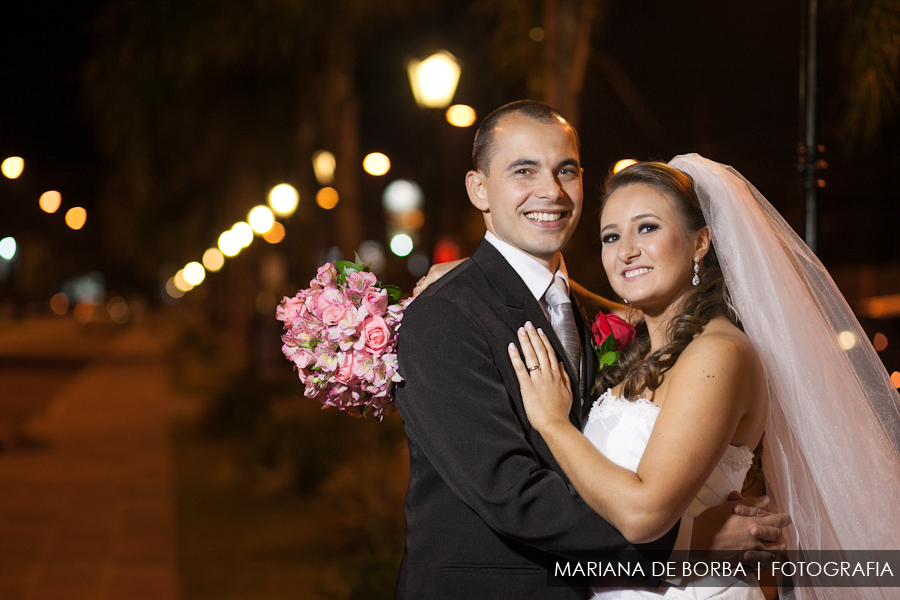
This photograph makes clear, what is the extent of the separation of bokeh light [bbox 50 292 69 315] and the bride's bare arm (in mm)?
102712

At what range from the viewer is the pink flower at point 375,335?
9.56ft

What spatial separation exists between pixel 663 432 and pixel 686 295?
2.46 feet

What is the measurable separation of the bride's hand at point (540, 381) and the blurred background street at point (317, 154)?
1103mm

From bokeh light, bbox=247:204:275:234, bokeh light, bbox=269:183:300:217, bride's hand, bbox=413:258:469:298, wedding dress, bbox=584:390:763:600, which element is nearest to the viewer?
wedding dress, bbox=584:390:763:600

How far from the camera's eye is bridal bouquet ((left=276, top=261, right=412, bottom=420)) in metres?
2.96

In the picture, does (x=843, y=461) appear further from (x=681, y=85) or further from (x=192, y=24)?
(x=192, y=24)

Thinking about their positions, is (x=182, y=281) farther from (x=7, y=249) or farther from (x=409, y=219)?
(x=7, y=249)

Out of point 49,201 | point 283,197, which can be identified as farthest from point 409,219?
point 49,201

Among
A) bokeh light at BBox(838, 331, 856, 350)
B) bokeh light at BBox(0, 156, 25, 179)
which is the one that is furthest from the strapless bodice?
bokeh light at BBox(0, 156, 25, 179)

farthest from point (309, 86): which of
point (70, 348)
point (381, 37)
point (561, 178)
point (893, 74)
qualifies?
point (70, 348)

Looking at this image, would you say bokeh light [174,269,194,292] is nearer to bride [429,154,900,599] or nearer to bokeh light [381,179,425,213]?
bokeh light [381,179,425,213]

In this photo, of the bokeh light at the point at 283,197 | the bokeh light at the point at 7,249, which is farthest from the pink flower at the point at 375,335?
the bokeh light at the point at 283,197

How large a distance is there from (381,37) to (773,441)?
8.66 m

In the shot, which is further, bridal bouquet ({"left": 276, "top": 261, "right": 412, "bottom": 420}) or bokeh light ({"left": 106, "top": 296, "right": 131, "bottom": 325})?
bokeh light ({"left": 106, "top": 296, "right": 131, "bottom": 325})
